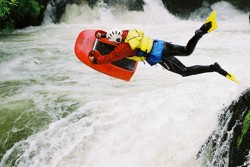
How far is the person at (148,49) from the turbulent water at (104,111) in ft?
2.46

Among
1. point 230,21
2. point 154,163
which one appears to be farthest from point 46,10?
point 154,163

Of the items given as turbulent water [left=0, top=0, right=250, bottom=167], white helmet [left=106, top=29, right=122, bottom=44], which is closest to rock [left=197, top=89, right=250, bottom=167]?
turbulent water [left=0, top=0, right=250, bottom=167]

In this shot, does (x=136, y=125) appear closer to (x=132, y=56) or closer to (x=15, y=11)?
(x=132, y=56)

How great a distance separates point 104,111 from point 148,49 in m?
1.36

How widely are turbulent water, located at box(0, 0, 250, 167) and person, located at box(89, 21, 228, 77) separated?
2.46ft

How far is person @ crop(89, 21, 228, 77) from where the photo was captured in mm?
4652

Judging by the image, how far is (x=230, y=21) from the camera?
56.4ft

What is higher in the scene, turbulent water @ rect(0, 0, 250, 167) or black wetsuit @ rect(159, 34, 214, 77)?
black wetsuit @ rect(159, 34, 214, 77)

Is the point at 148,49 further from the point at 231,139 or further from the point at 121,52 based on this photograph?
the point at 231,139

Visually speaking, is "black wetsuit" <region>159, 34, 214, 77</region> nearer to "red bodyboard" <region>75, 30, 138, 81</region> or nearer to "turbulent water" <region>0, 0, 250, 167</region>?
"turbulent water" <region>0, 0, 250, 167</region>

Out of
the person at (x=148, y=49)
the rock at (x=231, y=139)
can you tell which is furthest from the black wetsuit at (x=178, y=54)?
the rock at (x=231, y=139)

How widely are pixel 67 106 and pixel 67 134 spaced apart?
2.94ft

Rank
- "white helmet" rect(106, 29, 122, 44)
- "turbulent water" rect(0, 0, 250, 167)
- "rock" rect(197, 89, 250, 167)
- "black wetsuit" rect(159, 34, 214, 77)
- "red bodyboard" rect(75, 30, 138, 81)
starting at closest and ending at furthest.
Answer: "rock" rect(197, 89, 250, 167)
"turbulent water" rect(0, 0, 250, 167)
"white helmet" rect(106, 29, 122, 44)
"black wetsuit" rect(159, 34, 214, 77)
"red bodyboard" rect(75, 30, 138, 81)

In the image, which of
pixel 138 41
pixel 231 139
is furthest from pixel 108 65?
pixel 231 139
